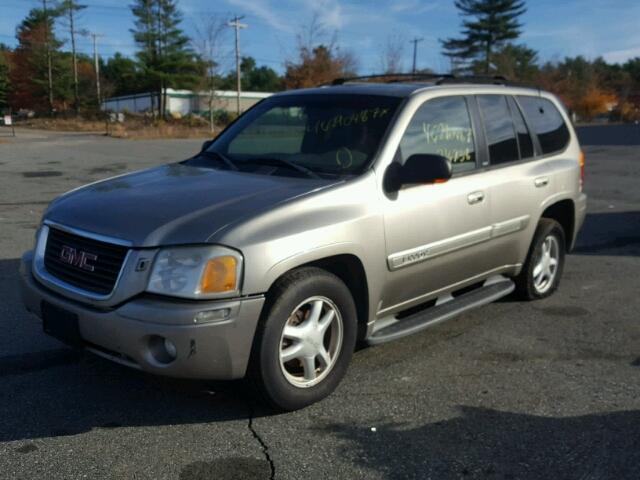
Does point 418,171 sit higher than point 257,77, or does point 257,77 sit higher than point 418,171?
point 257,77

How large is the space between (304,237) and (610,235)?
672 centimetres

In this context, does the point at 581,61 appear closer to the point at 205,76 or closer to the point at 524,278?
the point at 205,76

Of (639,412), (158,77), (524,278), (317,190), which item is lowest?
(639,412)

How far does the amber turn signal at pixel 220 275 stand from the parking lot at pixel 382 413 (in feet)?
2.54

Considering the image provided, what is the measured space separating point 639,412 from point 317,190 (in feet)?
7.05

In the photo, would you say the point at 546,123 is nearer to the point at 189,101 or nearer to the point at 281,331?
the point at 281,331

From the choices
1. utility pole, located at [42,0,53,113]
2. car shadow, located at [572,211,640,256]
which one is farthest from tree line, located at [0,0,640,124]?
car shadow, located at [572,211,640,256]

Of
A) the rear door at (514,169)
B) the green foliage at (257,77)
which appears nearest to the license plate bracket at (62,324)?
the rear door at (514,169)

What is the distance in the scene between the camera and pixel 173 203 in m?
3.46

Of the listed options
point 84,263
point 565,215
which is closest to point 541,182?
point 565,215

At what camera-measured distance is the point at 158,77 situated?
65.1 m

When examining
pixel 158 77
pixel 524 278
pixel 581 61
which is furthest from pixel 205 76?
pixel 524 278

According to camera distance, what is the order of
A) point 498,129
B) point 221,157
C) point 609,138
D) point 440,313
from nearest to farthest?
point 440,313
point 221,157
point 498,129
point 609,138

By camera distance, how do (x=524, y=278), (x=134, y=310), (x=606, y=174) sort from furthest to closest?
(x=606, y=174) < (x=524, y=278) < (x=134, y=310)
